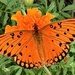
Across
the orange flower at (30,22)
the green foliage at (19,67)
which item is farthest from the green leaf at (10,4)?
the orange flower at (30,22)

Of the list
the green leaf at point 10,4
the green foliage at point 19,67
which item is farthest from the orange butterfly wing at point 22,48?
the green leaf at point 10,4

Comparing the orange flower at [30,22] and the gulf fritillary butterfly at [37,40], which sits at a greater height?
the orange flower at [30,22]

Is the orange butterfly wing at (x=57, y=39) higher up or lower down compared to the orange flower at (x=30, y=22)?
lower down

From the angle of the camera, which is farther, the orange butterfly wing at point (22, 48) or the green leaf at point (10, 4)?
the green leaf at point (10, 4)

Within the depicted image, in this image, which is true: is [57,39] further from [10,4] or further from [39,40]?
[10,4]

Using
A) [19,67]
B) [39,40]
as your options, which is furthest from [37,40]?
[19,67]

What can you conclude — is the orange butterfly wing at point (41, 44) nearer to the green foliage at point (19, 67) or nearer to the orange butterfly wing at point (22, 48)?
the orange butterfly wing at point (22, 48)

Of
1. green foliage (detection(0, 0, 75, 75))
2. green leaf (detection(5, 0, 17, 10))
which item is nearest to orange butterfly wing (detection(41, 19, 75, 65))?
green foliage (detection(0, 0, 75, 75))

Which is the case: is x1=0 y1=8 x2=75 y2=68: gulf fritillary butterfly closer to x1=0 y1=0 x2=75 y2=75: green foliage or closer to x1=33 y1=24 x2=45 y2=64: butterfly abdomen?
x1=33 y1=24 x2=45 y2=64: butterfly abdomen

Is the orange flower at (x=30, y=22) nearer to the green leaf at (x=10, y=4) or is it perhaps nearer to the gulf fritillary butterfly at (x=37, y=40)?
the gulf fritillary butterfly at (x=37, y=40)

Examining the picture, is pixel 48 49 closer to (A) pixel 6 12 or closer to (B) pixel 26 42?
(B) pixel 26 42
